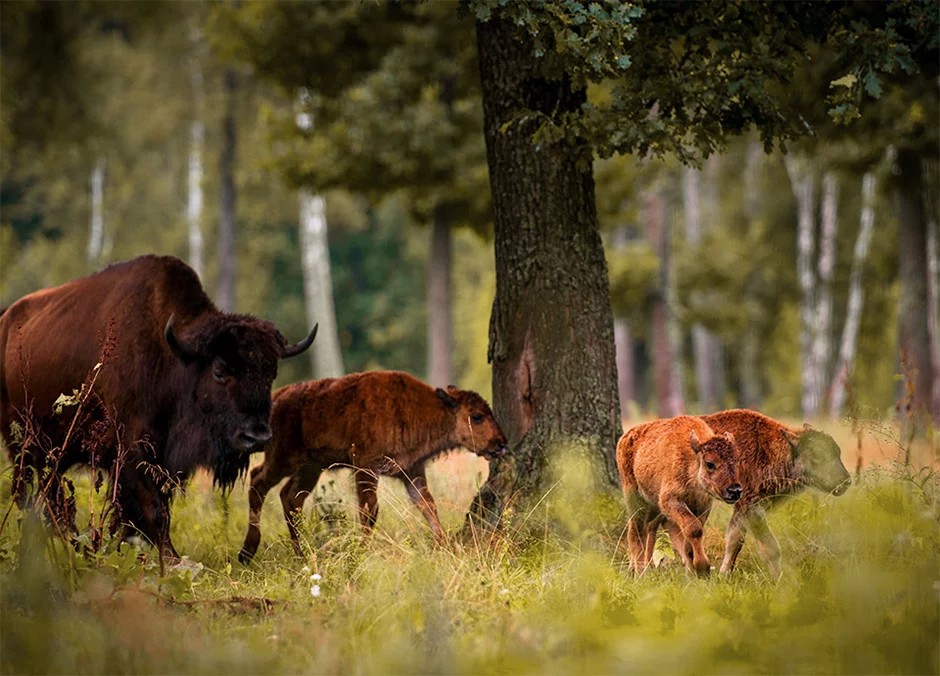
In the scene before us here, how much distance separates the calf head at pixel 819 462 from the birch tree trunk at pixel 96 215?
30.0 metres

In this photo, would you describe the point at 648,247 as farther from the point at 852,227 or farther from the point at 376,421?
the point at 376,421

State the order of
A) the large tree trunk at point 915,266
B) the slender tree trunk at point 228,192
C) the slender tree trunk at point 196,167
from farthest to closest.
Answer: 1. the slender tree trunk at point 196,167
2. the slender tree trunk at point 228,192
3. the large tree trunk at point 915,266

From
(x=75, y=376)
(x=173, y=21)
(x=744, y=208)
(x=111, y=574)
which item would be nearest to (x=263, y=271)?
(x=173, y=21)

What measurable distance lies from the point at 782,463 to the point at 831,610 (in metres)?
1.44

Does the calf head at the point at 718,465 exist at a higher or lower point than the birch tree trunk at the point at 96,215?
lower

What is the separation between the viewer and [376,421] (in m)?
7.32

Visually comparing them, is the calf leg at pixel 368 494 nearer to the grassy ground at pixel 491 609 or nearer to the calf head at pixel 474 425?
the calf head at pixel 474 425

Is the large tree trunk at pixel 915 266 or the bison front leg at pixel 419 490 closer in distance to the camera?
the bison front leg at pixel 419 490

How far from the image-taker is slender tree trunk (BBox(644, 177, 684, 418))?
22.9 m

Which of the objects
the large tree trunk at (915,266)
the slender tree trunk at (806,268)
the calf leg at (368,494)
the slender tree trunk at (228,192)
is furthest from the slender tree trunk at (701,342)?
the calf leg at (368,494)

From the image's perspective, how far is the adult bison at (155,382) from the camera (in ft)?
21.3

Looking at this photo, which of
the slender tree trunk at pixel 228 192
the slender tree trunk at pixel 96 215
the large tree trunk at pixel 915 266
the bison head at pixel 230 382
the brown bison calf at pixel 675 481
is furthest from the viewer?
the slender tree trunk at pixel 96 215

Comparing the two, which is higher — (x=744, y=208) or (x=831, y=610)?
(x=744, y=208)

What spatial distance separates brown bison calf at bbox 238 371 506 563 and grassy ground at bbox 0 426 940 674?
1129mm
